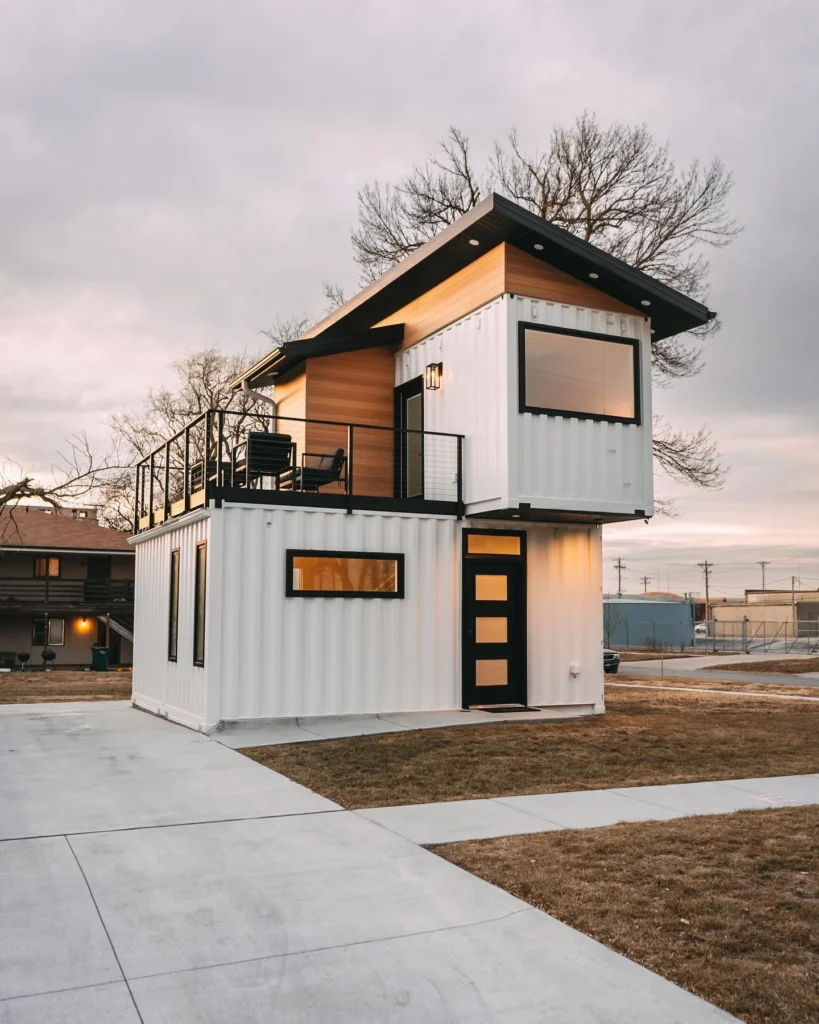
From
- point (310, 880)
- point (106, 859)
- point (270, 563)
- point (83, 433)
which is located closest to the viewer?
point (310, 880)

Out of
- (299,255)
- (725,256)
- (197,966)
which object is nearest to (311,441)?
(299,255)

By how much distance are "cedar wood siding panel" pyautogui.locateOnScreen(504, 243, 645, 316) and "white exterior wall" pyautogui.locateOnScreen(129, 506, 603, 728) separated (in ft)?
10.4

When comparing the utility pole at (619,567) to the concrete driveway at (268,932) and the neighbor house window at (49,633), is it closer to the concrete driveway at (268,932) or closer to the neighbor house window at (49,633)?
the neighbor house window at (49,633)

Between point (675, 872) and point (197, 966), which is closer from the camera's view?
point (197, 966)

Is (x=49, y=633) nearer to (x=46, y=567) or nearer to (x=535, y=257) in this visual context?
(x=46, y=567)

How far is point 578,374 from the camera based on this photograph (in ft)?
40.0

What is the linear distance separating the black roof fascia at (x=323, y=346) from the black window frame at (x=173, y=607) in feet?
11.1

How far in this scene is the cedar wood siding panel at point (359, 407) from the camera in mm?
14188

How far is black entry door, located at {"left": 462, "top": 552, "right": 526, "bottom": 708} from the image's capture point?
1257cm

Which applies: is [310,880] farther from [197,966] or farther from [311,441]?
[311,441]

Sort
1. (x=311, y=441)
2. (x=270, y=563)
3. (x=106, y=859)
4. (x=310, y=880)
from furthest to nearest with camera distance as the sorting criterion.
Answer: (x=311, y=441) < (x=270, y=563) < (x=106, y=859) < (x=310, y=880)

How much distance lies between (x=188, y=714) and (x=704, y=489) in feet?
50.4

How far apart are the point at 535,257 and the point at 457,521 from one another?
3.69 m

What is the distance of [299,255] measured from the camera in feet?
71.5
